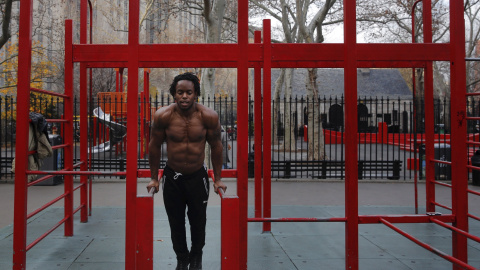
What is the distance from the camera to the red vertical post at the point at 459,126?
142 inches

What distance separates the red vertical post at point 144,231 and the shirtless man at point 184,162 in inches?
32.7

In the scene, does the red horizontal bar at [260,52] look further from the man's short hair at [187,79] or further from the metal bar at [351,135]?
the metal bar at [351,135]

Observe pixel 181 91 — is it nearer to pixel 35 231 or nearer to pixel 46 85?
pixel 35 231

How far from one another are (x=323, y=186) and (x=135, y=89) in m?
7.70

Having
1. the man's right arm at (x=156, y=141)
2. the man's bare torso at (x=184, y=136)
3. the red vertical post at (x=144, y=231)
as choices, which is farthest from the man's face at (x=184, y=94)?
the red vertical post at (x=144, y=231)

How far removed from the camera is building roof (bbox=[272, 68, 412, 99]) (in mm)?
38281

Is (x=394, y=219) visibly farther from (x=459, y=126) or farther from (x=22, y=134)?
(x=22, y=134)

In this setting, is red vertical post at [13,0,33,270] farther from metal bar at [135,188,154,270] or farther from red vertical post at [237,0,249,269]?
red vertical post at [237,0,249,269]

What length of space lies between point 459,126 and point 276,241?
268 centimetres

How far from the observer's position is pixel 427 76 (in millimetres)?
5070

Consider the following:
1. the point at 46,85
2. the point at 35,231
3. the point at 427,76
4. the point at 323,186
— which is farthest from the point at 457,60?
the point at 46,85

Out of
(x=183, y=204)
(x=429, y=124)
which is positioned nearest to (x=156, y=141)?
(x=183, y=204)

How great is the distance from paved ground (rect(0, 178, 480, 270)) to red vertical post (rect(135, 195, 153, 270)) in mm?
1652

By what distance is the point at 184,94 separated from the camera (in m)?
3.34
